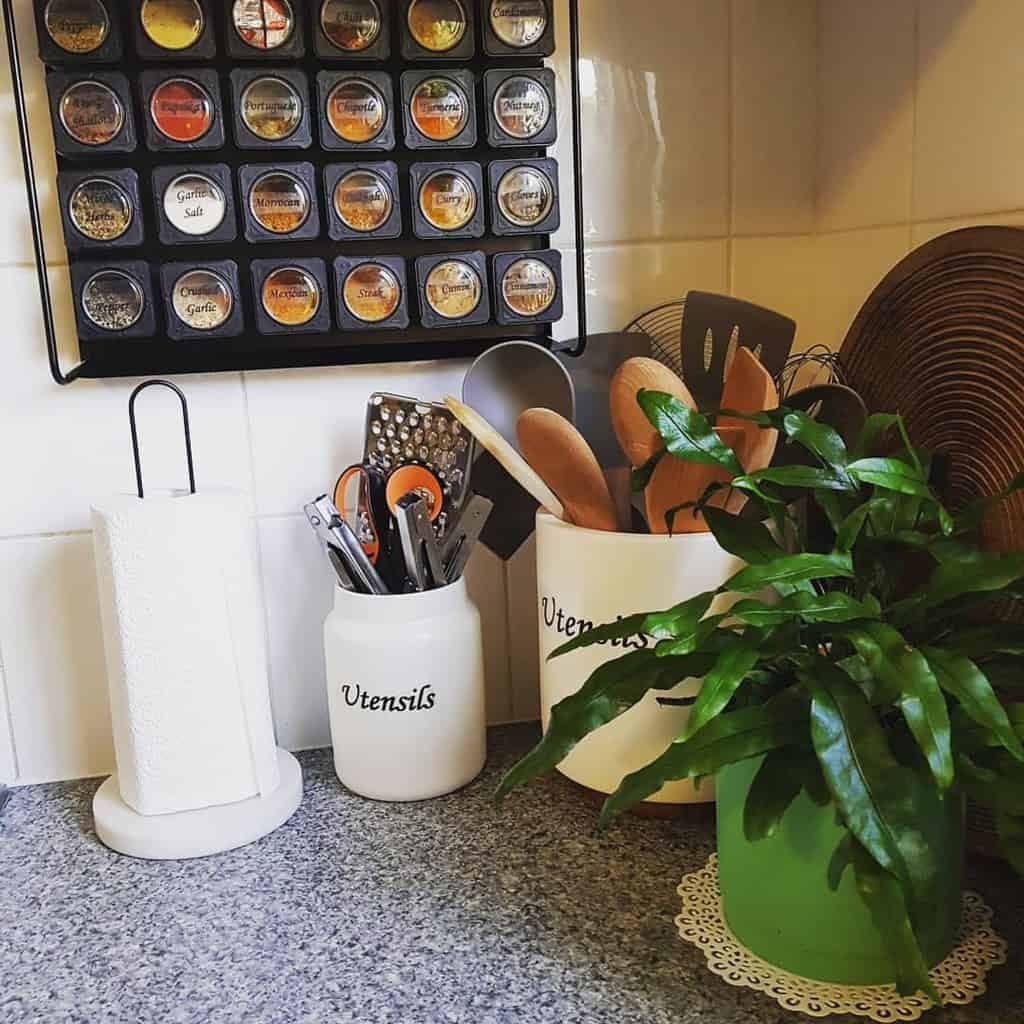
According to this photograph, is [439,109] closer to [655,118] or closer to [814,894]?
[655,118]

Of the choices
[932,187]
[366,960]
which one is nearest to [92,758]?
[366,960]

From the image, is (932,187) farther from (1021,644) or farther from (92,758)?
(92,758)

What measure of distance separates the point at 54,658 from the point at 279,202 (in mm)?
395

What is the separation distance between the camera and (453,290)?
0.80 m

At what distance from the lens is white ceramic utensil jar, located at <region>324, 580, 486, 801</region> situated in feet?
2.38

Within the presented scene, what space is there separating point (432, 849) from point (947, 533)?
0.39m

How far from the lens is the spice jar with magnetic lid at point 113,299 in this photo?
75 cm

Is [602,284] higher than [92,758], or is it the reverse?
[602,284]

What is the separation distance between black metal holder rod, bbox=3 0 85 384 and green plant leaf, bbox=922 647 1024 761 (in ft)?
2.02

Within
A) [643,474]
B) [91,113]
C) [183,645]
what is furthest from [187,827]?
[91,113]

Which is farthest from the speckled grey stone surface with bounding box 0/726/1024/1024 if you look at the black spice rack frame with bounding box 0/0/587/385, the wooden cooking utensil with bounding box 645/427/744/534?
the black spice rack frame with bounding box 0/0/587/385

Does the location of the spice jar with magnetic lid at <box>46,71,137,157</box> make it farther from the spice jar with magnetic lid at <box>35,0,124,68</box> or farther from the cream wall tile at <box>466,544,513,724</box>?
the cream wall tile at <box>466,544,513,724</box>

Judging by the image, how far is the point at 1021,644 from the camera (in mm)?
504

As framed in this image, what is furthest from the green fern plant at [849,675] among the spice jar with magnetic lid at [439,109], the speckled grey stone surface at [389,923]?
the spice jar with magnetic lid at [439,109]
